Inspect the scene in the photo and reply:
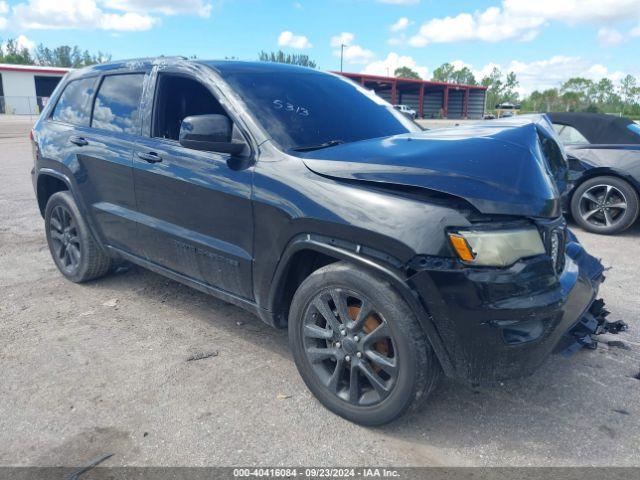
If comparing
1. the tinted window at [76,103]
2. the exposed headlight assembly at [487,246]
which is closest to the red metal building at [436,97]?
the tinted window at [76,103]

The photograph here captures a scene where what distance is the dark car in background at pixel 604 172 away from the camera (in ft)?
22.0

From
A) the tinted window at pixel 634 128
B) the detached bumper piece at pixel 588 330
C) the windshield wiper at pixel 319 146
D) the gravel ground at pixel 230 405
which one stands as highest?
the tinted window at pixel 634 128

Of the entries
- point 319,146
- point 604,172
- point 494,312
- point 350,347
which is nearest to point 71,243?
point 319,146

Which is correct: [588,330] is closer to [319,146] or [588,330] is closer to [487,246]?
[487,246]

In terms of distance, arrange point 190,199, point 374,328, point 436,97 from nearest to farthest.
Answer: point 374,328, point 190,199, point 436,97

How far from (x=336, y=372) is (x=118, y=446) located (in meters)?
1.13

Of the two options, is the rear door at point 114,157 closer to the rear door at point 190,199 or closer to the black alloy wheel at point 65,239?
the rear door at point 190,199

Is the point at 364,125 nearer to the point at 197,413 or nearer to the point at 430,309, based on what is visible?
the point at 430,309

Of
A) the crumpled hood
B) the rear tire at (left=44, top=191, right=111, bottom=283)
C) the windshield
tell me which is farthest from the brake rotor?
the rear tire at (left=44, top=191, right=111, bottom=283)

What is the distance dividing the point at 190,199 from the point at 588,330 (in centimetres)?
249

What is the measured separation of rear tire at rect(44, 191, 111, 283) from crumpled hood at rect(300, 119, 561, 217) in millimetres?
2557

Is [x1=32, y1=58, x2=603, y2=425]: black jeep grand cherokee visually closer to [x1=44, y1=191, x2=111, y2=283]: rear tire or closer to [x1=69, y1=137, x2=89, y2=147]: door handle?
[x1=69, y1=137, x2=89, y2=147]: door handle

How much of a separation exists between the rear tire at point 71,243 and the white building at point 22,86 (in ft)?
164

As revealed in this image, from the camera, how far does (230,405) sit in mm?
3014
